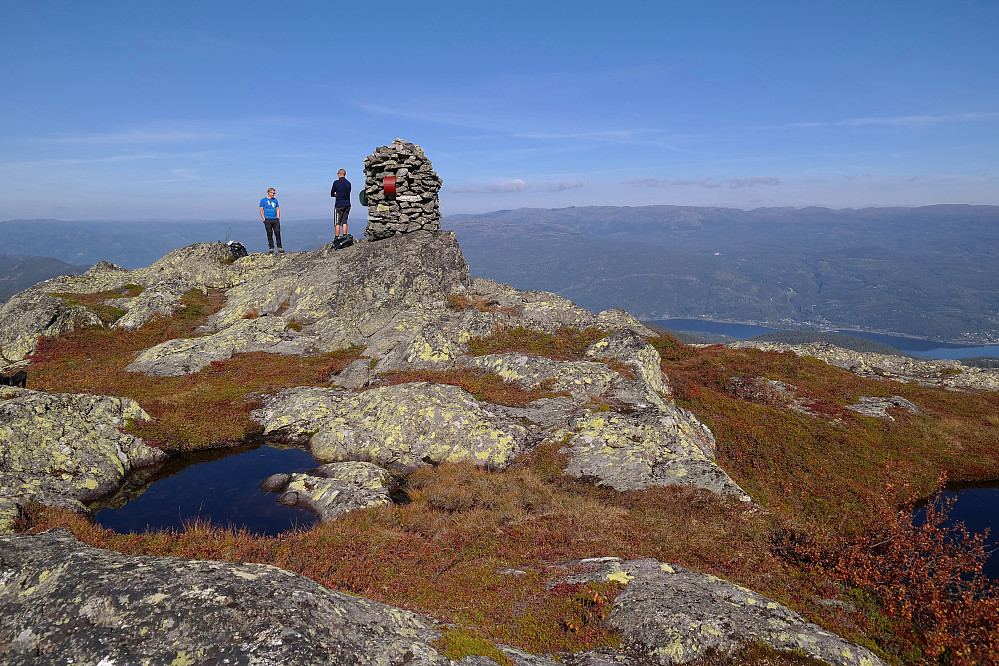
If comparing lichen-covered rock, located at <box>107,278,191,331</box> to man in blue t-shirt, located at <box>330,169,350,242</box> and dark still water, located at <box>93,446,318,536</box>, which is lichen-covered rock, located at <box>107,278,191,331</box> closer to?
man in blue t-shirt, located at <box>330,169,350,242</box>

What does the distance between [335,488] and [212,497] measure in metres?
4.23

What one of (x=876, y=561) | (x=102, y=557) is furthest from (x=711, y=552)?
(x=102, y=557)

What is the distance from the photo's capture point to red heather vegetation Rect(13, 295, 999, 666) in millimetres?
9984

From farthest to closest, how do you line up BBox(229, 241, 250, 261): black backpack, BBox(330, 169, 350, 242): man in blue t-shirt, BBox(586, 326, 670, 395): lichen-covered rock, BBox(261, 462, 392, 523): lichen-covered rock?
BBox(229, 241, 250, 261): black backpack
BBox(330, 169, 350, 242): man in blue t-shirt
BBox(586, 326, 670, 395): lichen-covered rock
BBox(261, 462, 392, 523): lichen-covered rock

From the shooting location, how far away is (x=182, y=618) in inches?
264

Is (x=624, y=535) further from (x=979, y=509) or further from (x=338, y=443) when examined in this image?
(x=979, y=509)

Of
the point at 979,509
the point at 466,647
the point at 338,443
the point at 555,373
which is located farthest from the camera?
the point at 555,373

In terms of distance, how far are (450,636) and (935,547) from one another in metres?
13.3

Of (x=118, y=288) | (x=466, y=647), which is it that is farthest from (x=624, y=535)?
(x=118, y=288)

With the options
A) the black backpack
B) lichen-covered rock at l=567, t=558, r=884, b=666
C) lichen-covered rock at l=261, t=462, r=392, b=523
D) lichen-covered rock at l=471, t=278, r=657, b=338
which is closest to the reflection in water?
lichen-covered rock at l=567, t=558, r=884, b=666

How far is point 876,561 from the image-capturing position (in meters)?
12.4

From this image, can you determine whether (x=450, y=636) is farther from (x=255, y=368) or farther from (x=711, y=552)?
(x=255, y=368)

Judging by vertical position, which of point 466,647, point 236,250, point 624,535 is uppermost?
point 236,250

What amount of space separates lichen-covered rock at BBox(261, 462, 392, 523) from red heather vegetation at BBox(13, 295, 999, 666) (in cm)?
74
